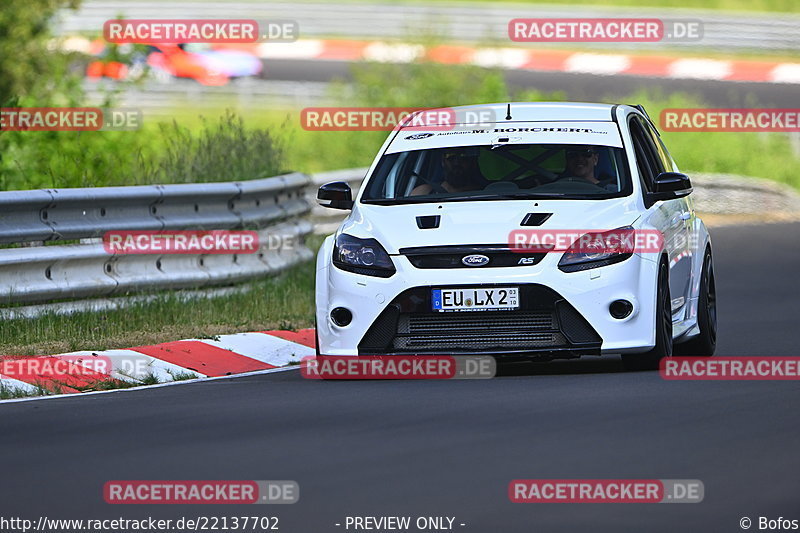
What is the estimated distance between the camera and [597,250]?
420 inches

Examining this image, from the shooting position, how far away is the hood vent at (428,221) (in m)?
10.9

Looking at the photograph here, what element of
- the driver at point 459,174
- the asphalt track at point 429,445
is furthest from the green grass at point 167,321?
the driver at point 459,174

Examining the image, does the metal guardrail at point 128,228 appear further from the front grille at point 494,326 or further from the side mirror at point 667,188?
the side mirror at point 667,188

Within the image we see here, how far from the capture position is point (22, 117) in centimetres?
1836

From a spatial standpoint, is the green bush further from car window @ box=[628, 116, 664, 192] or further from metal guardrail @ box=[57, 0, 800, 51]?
metal guardrail @ box=[57, 0, 800, 51]

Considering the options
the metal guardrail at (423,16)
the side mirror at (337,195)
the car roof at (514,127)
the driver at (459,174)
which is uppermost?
the metal guardrail at (423,16)

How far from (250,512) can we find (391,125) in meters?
20.5

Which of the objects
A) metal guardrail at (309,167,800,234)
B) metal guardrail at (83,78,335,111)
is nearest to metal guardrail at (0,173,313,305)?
metal guardrail at (309,167,800,234)

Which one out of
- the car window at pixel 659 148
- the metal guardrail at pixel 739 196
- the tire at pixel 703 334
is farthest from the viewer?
the metal guardrail at pixel 739 196

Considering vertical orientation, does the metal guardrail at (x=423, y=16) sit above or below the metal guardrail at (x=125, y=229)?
above

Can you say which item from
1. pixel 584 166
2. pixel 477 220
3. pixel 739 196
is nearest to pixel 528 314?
pixel 477 220

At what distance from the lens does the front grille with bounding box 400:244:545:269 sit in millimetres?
10602

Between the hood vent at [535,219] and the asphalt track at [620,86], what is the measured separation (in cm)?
2606

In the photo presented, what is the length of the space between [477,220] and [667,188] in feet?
4.26
